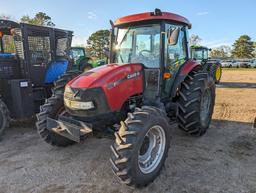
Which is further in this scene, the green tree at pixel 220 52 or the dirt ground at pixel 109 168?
the green tree at pixel 220 52

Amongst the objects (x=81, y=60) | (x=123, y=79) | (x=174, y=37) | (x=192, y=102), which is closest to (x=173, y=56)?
(x=174, y=37)

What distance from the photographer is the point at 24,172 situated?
370 cm

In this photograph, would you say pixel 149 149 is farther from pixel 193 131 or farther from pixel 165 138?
pixel 193 131

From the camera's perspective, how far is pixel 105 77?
3463 millimetres

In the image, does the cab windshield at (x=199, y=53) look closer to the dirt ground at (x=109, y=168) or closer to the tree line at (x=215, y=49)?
the dirt ground at (x=109, y=168)

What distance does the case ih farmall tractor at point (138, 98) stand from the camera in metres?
3.17

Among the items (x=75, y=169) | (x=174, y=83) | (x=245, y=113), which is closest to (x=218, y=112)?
(x=245, y=113)

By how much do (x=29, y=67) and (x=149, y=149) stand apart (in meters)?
3.76

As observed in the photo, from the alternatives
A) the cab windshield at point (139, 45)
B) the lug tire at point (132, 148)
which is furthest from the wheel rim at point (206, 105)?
the lug tire at point (132, 148)

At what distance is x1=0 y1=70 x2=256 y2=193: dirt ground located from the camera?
3.25m

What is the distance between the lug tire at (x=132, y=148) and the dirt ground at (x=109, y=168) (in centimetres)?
19

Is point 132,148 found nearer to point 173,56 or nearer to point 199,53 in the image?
point 173,56

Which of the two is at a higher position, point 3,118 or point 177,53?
point 177,53

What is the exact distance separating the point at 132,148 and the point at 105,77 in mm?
1040
